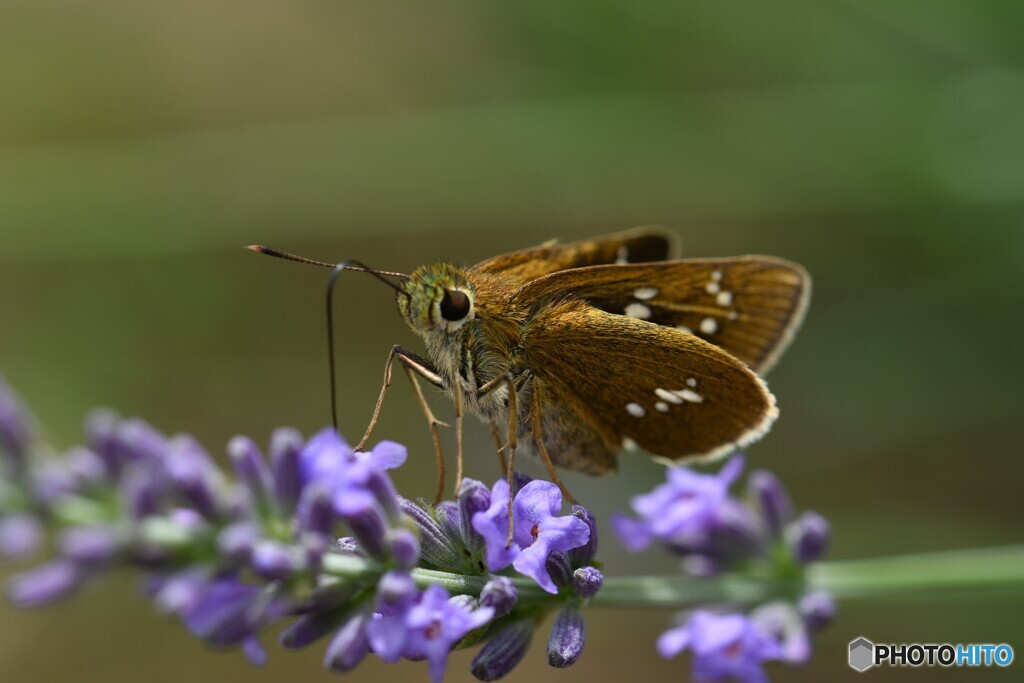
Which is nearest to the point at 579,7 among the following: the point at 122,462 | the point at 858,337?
the point at 858,337

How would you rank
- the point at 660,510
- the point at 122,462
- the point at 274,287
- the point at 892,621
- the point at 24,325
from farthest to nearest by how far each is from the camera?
the point at 274,287 < the point at 24,325 < the point at 892,621 < the point at 660,510 < the point at 122,462

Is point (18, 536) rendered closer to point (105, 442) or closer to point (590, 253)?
point (105, 442)

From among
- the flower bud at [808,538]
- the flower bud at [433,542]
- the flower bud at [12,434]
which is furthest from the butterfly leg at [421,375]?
the flower bud at [12,434]

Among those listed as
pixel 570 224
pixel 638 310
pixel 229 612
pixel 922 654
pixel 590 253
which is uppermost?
pixel 570 224

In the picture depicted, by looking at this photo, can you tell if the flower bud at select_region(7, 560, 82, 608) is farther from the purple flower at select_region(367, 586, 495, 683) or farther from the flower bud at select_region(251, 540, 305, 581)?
the purple flower at select_region(367, 586, 495, 683)

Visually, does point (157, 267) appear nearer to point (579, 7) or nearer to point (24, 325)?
point (24, 325)

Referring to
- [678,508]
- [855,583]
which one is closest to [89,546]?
[678,508]
